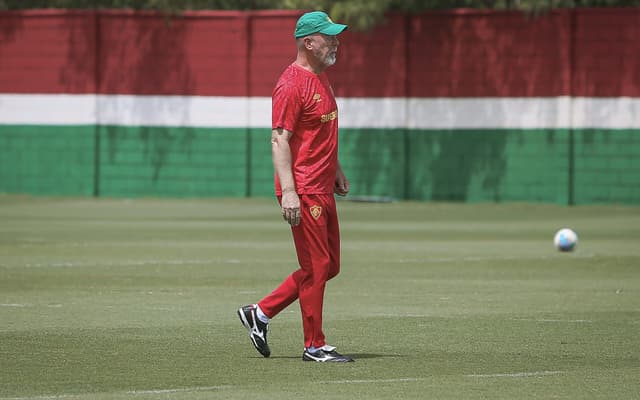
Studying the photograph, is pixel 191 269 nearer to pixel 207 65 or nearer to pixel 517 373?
pixel 517 373

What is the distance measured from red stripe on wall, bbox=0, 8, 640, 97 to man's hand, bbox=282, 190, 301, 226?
2103 cm

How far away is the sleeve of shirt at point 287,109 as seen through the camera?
10.8m

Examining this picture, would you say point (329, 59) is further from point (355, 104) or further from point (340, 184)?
point (355, 104)

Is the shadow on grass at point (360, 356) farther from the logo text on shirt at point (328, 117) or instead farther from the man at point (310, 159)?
the logo text on shirt at point (328, 117)

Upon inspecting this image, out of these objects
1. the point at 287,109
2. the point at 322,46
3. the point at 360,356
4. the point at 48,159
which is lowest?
the point at 360,356

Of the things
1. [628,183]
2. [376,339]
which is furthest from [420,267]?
[628,183]

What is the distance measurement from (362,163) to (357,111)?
1071mm

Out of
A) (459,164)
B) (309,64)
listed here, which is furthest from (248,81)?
(309,64)

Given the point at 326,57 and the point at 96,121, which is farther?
the point at 96,121

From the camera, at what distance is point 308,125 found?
1094cm

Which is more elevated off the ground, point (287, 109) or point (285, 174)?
point (287, 109)

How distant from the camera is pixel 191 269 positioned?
1831 cm

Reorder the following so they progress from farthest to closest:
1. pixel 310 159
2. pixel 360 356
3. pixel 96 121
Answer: pixel 96 121, pixel 360 356, pixel 310 159

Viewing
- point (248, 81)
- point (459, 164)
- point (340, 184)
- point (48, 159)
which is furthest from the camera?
point (48, 159)
